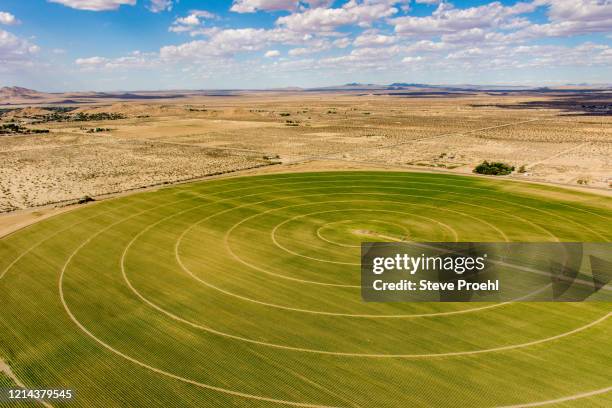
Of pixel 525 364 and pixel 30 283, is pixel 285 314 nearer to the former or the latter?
pixel 525 364

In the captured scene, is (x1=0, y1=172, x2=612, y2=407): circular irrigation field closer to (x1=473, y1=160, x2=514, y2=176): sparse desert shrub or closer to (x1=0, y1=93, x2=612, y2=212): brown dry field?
(x1=473, y1=160, x2=514, y2=176): sparse desert shrub

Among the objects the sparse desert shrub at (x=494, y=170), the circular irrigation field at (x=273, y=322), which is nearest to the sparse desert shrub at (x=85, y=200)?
the circular irrigation field at (x=273, y=322)

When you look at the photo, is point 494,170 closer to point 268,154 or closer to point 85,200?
point 268,154

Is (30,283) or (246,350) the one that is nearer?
(246,350)

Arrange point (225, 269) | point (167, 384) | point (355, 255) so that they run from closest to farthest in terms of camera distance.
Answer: point (167, 384)
point (225, 269)
point (355, 255)

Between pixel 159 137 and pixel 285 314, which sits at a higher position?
pixel 159 137

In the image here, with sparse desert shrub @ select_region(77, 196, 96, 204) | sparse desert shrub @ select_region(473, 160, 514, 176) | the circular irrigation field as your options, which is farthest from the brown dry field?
the circular irrigation field

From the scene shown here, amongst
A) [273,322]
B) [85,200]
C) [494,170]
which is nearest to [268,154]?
[85,200]

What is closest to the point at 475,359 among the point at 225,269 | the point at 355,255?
the point at 355,255
